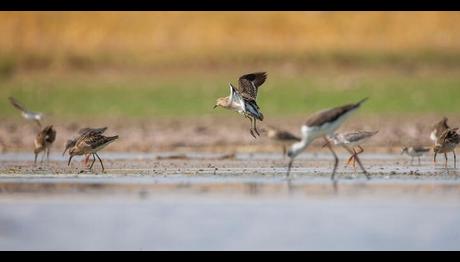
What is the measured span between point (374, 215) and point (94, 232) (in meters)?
3.33

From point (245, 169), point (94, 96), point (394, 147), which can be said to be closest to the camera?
point (245, 169)

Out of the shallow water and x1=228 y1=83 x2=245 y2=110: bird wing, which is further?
x1=228 y1=83 x2=245 y2=110: bird wing

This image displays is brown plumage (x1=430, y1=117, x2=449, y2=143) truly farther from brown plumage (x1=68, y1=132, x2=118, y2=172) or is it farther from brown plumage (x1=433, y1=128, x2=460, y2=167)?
brown plumage (x1=68, y1=132, x2=118, y2=172)

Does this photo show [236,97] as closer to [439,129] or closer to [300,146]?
[439,129]

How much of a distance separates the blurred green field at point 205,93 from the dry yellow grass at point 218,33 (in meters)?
3.28

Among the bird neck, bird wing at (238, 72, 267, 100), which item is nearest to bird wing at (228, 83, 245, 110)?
bird wing at (238, 72, 267, 100)

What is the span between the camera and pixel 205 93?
31266mm

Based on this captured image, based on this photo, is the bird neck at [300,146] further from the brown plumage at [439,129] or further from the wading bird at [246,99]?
the brown plumage at [439,129]

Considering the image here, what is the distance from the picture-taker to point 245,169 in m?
16.7

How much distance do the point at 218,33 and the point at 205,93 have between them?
8.35 meters

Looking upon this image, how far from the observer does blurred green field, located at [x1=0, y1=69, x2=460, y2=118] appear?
28312 millimetres

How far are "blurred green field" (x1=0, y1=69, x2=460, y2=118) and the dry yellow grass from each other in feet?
10.7
